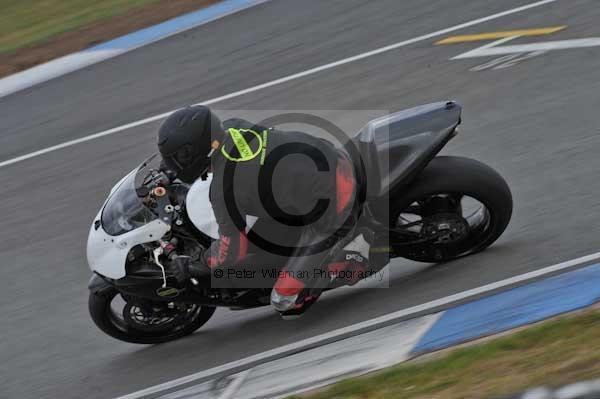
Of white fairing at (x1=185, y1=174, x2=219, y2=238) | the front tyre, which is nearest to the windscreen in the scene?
white fairing at (x1=185, y1=174, x2=219, y2=238)

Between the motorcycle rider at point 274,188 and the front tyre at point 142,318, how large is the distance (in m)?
0.67

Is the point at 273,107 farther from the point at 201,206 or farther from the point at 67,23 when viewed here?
the point at 67,23

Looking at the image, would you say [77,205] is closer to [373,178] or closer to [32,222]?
[32,222]

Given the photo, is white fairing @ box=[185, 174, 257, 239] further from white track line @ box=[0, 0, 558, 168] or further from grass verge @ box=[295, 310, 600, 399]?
white track line @ box=[0, 0, 558, 168]

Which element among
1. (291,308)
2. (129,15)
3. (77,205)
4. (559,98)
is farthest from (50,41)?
(291,308)

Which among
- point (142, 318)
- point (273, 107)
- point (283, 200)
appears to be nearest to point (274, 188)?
point (283, 200)

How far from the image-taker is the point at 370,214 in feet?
21.1

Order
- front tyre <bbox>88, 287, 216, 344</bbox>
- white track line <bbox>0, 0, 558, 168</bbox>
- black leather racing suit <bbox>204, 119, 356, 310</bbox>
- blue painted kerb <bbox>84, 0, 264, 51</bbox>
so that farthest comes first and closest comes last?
blue painted kerb <bbox>84, 0, 264, 51</bbox>
white track line <bbox>0, 0, 558, 168</bbox>
front tyre <bbox>88, 287, 216, 344</bbox>
black leather racing suit <bbox>204, 119, 356, 310</bbox>

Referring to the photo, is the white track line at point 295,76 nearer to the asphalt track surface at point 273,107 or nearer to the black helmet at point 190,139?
the asphalt track surface at point 273,107

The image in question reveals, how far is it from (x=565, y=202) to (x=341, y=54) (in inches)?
193

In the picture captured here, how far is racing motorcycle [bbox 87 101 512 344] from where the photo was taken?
20.7 feet

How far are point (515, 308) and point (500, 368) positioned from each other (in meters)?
0.99

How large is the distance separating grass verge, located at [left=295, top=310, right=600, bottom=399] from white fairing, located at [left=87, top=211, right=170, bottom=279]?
159 cm

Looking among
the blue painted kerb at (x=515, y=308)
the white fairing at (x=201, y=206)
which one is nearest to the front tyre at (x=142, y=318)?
the white fairing at (x=201, y=206)
